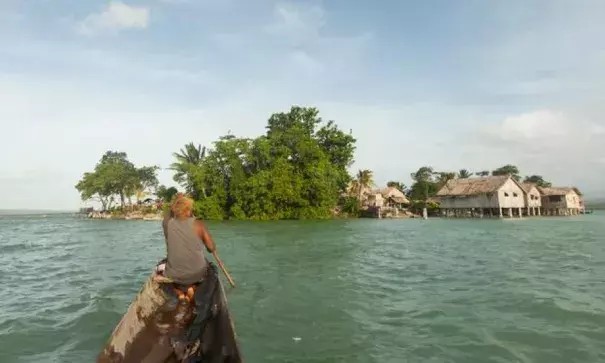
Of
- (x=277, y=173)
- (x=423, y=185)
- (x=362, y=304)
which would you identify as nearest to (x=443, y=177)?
(x=423, y=185)

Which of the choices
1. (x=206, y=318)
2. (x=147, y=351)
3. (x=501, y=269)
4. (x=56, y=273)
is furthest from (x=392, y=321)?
(x=56, y=273)

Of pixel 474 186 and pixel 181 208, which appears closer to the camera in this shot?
pixel 181 208

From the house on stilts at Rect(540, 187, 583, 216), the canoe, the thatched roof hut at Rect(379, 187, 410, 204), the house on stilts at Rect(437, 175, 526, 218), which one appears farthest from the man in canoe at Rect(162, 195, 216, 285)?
the house on stilts at Rect(540, 187, 583, 216)

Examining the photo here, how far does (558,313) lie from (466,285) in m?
3.16

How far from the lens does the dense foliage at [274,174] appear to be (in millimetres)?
50438

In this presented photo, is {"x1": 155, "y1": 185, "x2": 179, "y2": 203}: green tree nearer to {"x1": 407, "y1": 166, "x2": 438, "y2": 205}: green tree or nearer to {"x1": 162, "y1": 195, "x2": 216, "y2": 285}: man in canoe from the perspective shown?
{"x1": 407, "y1": 166, "x2": 438, "y2": 205}: green tree

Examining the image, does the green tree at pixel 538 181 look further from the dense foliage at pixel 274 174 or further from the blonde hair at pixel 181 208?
the blonde hair at pixel 181 208

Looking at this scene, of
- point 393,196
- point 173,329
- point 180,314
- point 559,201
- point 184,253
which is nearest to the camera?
point 173,329

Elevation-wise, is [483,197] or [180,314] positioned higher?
[483,197]

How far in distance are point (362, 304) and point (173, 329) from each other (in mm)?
6123

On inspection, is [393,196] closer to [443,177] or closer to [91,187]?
[443,177]

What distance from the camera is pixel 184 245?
5.56 m

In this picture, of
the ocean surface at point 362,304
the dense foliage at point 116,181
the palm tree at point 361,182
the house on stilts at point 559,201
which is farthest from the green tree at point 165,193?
the house on stilts at point 559,201

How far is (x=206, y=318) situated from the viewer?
5.33 meters
